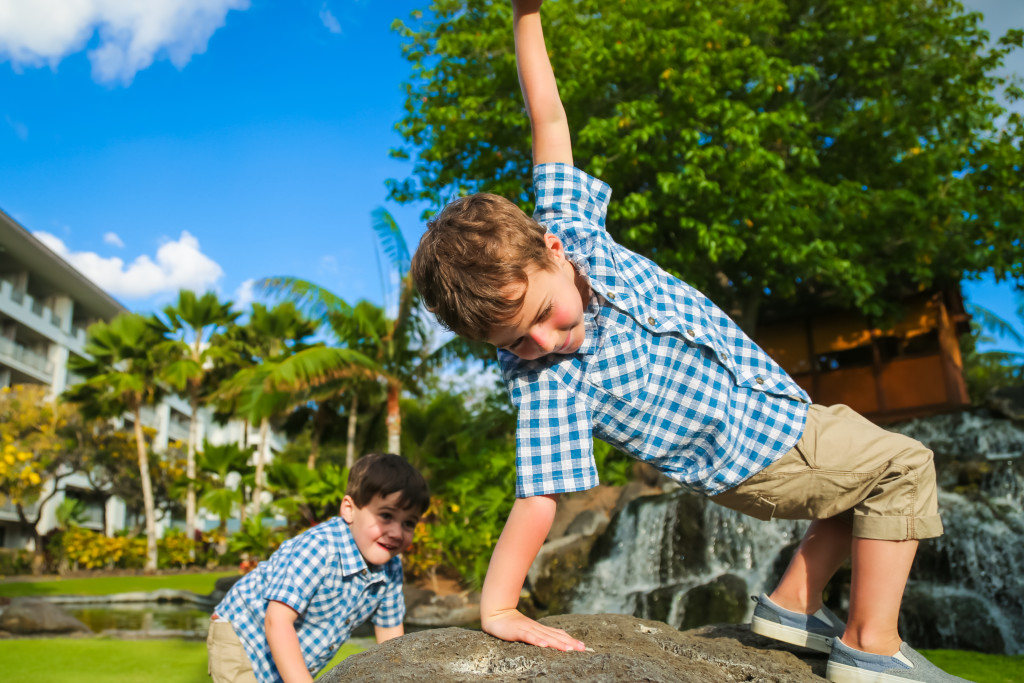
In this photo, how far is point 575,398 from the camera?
6.36 feet

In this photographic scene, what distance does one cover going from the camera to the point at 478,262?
178 cm

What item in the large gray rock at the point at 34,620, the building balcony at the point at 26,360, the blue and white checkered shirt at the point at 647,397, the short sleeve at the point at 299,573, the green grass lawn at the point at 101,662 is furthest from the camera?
the building balcony at the point at 26,360

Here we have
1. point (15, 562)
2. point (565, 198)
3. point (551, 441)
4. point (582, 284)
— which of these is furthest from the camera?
point (15, 562)

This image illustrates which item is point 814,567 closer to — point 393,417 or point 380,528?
point 380,528

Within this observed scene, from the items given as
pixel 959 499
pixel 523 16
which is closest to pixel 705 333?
pixel 523 16

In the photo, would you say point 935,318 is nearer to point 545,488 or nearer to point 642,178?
point 642,178

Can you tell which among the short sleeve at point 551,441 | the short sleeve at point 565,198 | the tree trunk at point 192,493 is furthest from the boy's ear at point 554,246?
the tree trunk at point 192,493

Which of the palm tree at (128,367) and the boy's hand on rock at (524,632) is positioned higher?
the palm tree at (128,367)

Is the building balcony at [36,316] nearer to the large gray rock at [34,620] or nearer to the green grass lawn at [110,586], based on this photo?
the green grass lawn at [110,586]

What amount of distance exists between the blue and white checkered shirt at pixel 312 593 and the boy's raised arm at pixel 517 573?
1078 mm

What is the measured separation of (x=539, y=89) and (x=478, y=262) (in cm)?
82

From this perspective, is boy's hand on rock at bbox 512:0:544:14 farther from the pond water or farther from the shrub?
the shrub

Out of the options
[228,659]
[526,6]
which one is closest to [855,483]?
[526,6]

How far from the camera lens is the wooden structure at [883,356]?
14.8 metres
